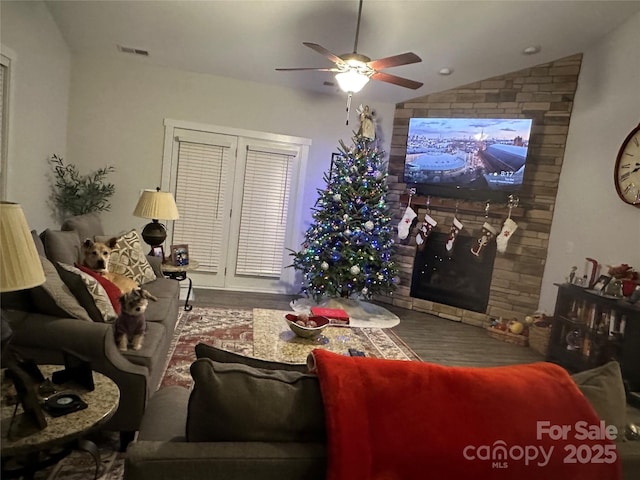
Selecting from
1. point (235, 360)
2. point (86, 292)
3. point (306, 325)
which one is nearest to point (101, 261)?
point (86, 292)

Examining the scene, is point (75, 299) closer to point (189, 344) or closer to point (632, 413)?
point (189, 344)

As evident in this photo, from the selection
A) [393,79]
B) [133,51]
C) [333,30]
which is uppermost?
[333,30]

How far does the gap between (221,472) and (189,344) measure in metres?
2.74

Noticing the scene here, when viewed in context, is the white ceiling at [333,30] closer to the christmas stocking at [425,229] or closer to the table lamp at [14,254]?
the christmas stocking at [425,229]

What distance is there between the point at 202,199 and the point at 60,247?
2.72 m

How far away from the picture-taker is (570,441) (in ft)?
3.65

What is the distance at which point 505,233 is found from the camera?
5047mm

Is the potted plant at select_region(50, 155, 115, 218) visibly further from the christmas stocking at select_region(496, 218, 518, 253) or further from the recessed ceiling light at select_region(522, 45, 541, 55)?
the recessed ceiling light at select_region(522, 45, 541, 55)

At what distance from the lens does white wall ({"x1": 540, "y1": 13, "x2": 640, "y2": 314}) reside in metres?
4.03

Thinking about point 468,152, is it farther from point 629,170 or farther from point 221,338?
point 221,338

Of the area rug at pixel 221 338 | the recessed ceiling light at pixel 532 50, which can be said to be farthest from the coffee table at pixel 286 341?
the recessed ceiling light at pixel 532 50

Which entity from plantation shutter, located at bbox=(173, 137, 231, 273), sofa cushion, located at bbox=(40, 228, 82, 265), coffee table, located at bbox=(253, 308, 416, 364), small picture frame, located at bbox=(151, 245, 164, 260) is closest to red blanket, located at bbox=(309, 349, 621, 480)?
coffee table, located at bbox=(253, 308, 416, 364)

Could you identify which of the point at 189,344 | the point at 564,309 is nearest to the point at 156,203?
the point at 189,344

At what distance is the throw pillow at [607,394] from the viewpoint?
123 cm
